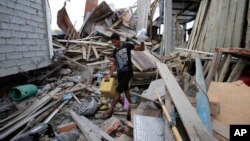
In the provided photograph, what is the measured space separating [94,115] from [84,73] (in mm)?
3181

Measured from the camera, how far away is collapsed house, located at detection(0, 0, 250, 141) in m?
2.96

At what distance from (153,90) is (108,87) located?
103 centimetres

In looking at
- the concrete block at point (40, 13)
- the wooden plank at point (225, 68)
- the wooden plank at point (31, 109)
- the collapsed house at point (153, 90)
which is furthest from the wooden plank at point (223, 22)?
the concrete block at point (40, 13)

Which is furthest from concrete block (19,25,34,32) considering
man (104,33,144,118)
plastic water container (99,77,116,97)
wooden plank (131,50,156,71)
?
wooden plank (131,50,156,71)

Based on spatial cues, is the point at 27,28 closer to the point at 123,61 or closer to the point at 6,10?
the point at 6,10

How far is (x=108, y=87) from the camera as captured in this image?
508cm

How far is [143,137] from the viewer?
2756mm

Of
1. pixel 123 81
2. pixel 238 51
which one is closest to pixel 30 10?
pixel 123 81

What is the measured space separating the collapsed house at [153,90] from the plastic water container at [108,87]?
10.6 inches

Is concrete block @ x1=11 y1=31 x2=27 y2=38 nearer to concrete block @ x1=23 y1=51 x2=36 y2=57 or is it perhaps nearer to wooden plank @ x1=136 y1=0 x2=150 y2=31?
concrete block @ x1=23 y1=51 x2=36 y2=57

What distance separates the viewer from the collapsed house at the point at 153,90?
296cm

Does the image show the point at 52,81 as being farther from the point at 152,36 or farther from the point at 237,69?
the point at 152,36

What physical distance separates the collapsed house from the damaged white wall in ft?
0.19

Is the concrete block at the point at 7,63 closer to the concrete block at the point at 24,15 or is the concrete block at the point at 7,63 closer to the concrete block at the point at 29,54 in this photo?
the concrete block at the point at 29,54
